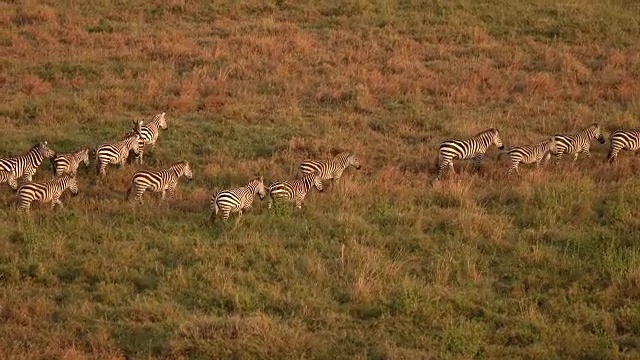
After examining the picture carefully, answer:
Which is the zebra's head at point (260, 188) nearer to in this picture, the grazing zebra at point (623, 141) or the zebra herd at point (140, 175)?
the zebra herd at point (140, 175)

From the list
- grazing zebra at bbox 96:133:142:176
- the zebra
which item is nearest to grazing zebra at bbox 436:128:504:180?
the zebra

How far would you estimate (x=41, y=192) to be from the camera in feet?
42.1

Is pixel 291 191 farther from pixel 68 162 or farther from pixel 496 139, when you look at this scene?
pixel 496 139

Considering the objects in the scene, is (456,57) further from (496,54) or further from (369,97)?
(369,97)

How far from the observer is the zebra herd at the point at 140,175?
12.5 m

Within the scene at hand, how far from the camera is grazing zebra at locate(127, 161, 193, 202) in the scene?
13344 millimetres

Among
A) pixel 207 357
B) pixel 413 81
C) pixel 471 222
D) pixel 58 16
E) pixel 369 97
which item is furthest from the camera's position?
pixel 58 16

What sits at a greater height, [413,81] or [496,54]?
[496,54]

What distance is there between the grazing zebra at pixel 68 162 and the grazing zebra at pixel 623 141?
9360mm

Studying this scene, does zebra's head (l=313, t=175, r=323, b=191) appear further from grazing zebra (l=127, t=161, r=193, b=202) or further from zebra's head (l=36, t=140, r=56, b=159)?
zebra's head (l=36, t=140, r=56, b=159)

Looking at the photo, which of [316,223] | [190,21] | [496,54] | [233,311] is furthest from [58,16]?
[233,311]

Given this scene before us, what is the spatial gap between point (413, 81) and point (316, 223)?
387 inches

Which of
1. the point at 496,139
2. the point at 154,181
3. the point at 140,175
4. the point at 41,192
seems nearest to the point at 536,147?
the point at 496,139

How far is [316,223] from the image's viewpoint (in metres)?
11.9
